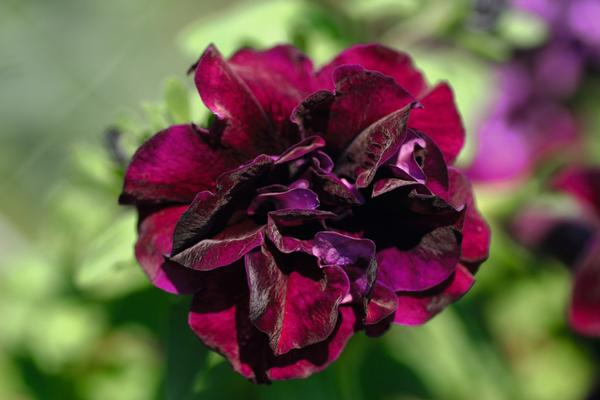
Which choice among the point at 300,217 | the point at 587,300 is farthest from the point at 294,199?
the point at 587,300

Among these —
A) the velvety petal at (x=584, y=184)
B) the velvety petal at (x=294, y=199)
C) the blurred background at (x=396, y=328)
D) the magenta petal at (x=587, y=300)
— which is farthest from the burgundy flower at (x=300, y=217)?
the velvety petal at (x=584, y=184)

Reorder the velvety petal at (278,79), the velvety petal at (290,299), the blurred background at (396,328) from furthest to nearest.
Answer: the blurred background at (396,328) → the velvety petal at (278,79) → the velvety petal at (290,299)

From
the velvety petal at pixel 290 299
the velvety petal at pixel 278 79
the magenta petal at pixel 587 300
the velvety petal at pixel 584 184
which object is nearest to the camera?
the velvety petal at pixel 290 299

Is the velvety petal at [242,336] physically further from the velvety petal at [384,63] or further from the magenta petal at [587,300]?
the magenta petal at [587,300]

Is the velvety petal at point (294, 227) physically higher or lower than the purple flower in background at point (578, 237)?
higher

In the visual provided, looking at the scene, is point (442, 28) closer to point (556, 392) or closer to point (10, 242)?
point (556, 392)

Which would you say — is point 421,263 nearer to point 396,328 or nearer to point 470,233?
point 470,233
